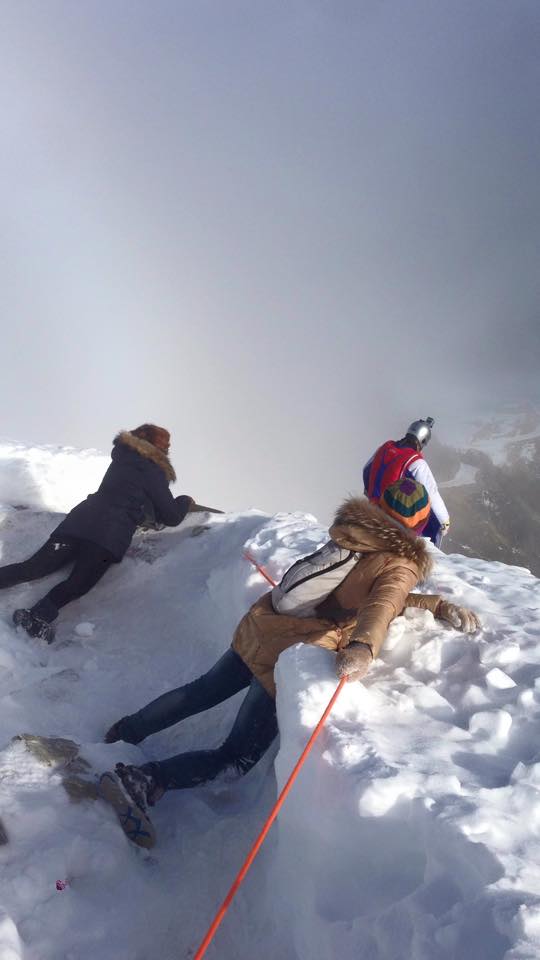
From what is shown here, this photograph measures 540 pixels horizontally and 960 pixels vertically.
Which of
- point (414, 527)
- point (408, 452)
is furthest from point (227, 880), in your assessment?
point (408, 452)

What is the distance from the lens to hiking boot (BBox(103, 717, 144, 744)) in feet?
11.6

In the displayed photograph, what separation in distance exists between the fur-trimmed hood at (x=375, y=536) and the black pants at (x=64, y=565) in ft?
10.2

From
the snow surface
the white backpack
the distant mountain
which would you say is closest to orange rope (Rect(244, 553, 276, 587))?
the snow surface

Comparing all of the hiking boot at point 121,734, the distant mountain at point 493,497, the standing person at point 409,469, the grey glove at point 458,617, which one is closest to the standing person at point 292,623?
the hiking boot at point 121,734

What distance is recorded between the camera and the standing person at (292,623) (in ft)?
9.74

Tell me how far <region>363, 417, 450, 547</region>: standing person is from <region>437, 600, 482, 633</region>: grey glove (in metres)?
1.77

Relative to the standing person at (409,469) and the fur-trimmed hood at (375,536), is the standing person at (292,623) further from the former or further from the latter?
the standing person at (409,469)

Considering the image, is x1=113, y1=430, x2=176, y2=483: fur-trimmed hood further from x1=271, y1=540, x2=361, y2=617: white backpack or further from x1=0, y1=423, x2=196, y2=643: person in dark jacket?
x1=271, y1=540, x2=361, y2=617: white backpack

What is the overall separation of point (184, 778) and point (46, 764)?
0.75 metres

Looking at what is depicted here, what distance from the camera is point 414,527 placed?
315cm

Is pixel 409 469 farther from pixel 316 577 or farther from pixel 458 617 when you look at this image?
pixel 316 577

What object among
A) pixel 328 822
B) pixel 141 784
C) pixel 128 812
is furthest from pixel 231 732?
pixel 328 822

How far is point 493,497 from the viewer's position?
241 ft

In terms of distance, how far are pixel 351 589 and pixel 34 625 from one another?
3.18 metres
